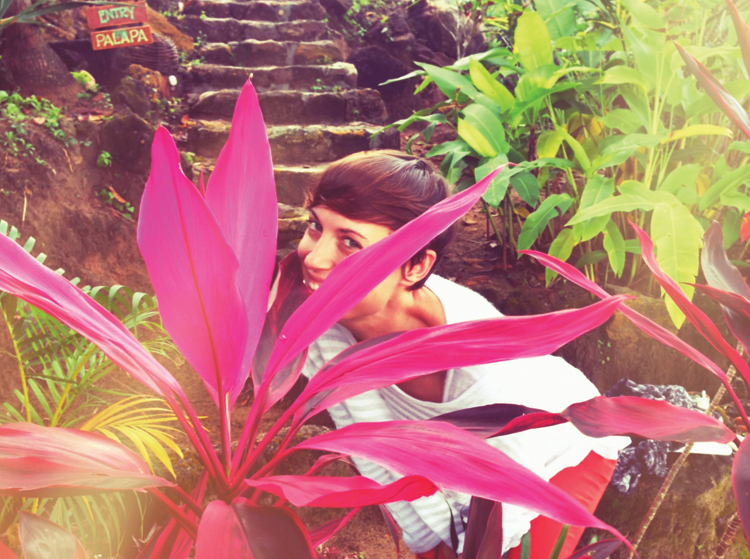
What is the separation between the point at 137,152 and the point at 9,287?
1793 mm

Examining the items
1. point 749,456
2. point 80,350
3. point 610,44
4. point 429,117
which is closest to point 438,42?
point 429,117

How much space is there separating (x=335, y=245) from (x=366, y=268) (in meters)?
0.27

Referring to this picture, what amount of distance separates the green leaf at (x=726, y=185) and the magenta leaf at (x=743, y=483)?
4.36 feet

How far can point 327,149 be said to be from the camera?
2.32 m

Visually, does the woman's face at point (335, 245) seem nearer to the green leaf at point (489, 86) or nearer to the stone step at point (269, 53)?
the green leaf at point (489, 86)

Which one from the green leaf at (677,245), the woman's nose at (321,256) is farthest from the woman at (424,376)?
the green leaf at (677,245)

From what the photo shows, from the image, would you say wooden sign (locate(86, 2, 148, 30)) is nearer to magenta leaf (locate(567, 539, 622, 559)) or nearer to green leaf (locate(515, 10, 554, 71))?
green leaf (locate(515, 10, 554, 71))

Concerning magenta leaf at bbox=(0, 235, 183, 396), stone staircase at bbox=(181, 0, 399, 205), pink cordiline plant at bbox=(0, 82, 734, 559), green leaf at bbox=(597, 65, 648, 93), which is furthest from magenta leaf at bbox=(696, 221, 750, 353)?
stone staircase at bbox=(181, 0, 399, 205)

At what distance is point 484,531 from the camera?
0.42 meters

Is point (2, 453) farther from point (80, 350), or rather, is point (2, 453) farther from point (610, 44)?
point (610, 44)

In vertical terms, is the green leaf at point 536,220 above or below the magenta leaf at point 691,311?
below

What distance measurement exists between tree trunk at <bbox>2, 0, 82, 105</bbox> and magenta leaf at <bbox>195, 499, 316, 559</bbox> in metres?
2.30

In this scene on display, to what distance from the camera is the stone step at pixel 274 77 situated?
108 inches

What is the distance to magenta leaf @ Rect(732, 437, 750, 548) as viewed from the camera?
30 centimetres
